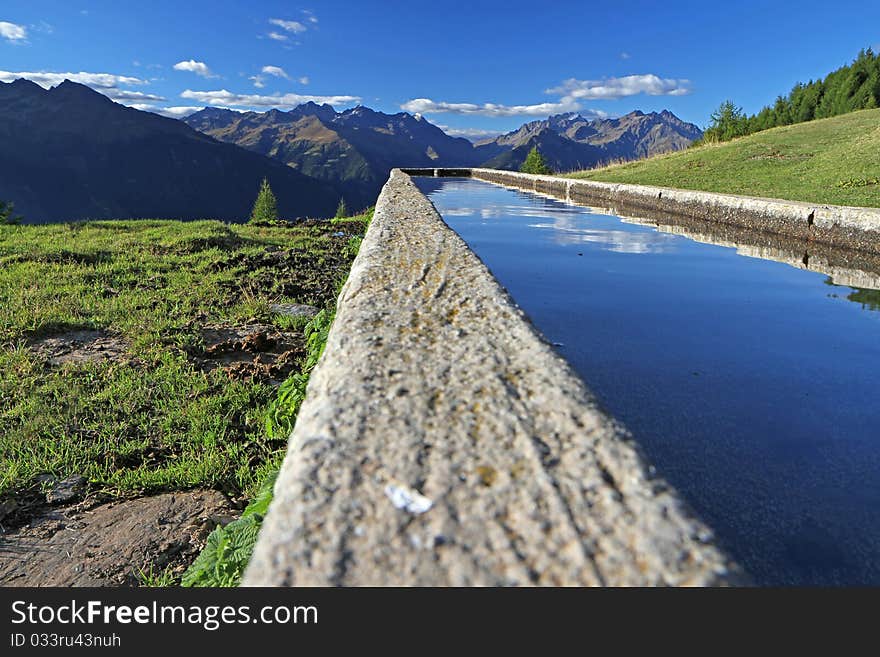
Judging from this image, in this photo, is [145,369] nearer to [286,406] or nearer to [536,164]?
[286,406]

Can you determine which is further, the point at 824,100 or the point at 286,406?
the point at 824,100

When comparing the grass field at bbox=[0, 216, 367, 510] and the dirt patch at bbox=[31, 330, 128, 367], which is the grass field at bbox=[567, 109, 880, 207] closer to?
the grass field at bbox=[0, 216, 367, 510]

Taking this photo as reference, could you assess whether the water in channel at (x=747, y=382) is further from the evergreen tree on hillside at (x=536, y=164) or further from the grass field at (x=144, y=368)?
the evergreen tree on hillside at (x=536, y=164)

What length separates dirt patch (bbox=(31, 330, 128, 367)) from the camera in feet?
13.7

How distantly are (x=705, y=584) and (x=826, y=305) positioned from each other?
13.3ft

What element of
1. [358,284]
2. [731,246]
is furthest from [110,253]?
[731,246]

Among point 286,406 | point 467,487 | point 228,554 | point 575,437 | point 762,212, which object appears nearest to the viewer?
point 467,487

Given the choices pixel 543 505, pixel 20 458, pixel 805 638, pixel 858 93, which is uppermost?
pixel 858 93

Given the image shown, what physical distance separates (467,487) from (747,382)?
6.86 ft

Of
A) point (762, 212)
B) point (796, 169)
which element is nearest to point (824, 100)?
point (796, 169)

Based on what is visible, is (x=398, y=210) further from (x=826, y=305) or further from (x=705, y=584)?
(x=705, y=584)

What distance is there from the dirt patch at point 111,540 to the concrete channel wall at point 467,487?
1045mm

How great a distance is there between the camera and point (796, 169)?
16844 millimetres

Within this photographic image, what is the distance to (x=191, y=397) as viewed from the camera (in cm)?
360
